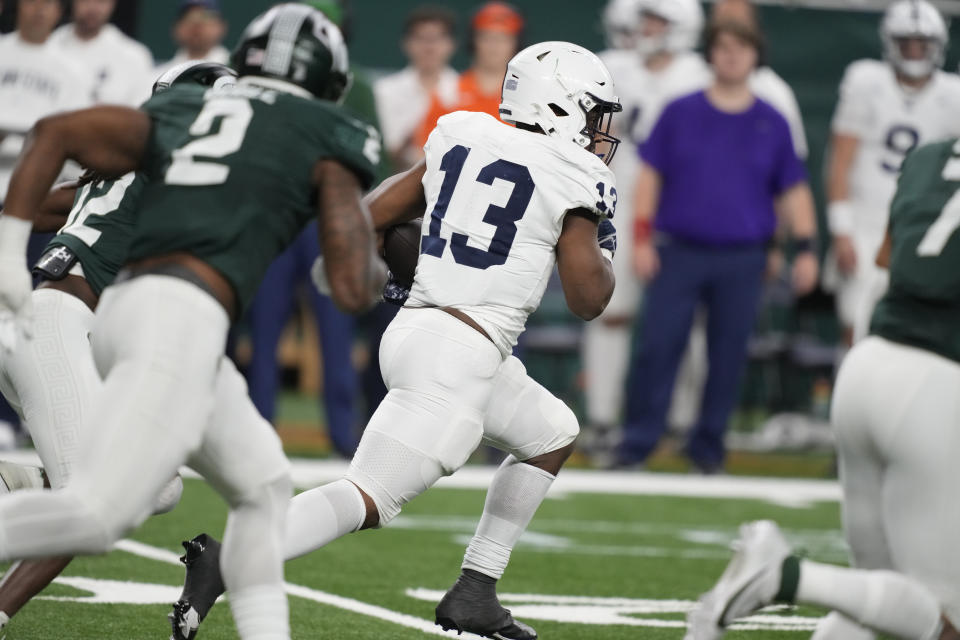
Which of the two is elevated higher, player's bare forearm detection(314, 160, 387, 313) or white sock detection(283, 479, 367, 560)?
player's bare forearm detection(314, 160, 387, 313)

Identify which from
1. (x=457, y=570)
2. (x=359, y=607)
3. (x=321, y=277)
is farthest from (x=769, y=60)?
(x=321, y=277)

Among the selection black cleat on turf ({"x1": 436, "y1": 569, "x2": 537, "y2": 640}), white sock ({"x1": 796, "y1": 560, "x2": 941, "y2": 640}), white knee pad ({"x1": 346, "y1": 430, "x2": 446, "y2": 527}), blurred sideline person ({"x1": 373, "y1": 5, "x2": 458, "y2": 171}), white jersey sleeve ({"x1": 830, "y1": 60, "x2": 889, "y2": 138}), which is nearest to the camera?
white sock ({"x1": 796, "y1": 560, "x2": 941, "y2": 640})

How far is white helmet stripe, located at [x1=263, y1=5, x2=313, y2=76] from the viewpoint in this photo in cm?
342

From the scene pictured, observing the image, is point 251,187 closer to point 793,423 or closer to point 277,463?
point 277,463

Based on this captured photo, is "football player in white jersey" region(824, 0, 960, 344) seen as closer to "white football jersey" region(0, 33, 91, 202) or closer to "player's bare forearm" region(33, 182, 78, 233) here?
"white football jersey" region(0, 33, 91, 202)

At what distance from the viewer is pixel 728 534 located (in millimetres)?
6910

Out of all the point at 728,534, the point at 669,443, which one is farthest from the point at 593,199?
the point at 669,443

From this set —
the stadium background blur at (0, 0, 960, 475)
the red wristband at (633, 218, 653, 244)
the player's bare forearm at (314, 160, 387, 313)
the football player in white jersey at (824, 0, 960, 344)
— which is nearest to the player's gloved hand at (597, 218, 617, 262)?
the player's bare forearm at (314, 160, 387, 313)

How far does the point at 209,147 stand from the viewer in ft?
10.8

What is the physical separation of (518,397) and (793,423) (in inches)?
250

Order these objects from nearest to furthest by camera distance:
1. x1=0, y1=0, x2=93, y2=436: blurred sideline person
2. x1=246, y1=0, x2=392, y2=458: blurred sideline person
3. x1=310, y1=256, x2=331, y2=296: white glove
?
1. x1=310, y1=256, x2=331, y2=296: white glove
2. x1=0, y1=0, x2=93, y2=436: blurred sideline person
3. x1=246, y1=0, x2=392, y2=458: blurred sideline person

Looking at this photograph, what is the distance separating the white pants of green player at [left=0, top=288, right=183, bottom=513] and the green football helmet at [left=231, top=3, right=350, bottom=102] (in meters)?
0.91

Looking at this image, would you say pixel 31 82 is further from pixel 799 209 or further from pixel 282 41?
pixel 282 41

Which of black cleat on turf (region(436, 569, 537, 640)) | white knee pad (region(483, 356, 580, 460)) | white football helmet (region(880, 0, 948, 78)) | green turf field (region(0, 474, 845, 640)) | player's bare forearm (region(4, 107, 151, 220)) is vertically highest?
white football helmet (region(880, 0, 948, 78))
